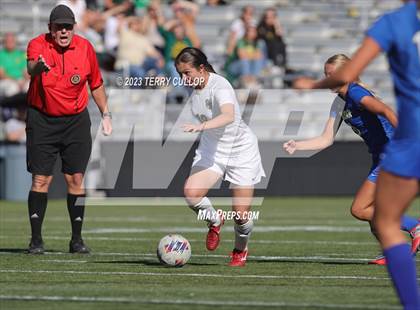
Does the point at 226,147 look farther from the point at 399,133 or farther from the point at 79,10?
the point at 79,10

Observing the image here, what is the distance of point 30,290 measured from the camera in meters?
8.23

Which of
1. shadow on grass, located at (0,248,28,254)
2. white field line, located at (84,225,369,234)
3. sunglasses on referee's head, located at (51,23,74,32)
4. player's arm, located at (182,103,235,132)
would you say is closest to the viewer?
player's arm, located at (182,103,235,132)

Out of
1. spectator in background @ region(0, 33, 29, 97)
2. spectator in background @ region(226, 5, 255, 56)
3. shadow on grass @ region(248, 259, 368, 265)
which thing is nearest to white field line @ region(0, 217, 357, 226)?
spectator in background @ region(0, 33, 29, 97)

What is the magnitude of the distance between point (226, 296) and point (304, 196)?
14529mm

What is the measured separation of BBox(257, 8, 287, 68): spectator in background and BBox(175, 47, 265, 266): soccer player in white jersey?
12420mm

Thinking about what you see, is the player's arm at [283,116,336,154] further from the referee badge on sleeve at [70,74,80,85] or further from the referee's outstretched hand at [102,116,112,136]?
the referee badge on sleeve at [70,74,80,85]

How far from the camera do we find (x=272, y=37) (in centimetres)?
2306


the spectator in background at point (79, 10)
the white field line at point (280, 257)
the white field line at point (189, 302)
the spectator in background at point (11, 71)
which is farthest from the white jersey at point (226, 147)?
the spectator in background at point (11, 71)

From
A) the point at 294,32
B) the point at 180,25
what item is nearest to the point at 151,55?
the point at 180,25

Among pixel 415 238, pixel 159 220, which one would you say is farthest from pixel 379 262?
pixel 159 220

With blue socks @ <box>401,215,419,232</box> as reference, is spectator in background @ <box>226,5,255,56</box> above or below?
below

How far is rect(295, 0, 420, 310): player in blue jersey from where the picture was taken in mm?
6302

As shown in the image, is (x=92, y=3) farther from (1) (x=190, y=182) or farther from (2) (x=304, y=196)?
(1) (x=190, y=182)

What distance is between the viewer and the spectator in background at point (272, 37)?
22.9 meters
